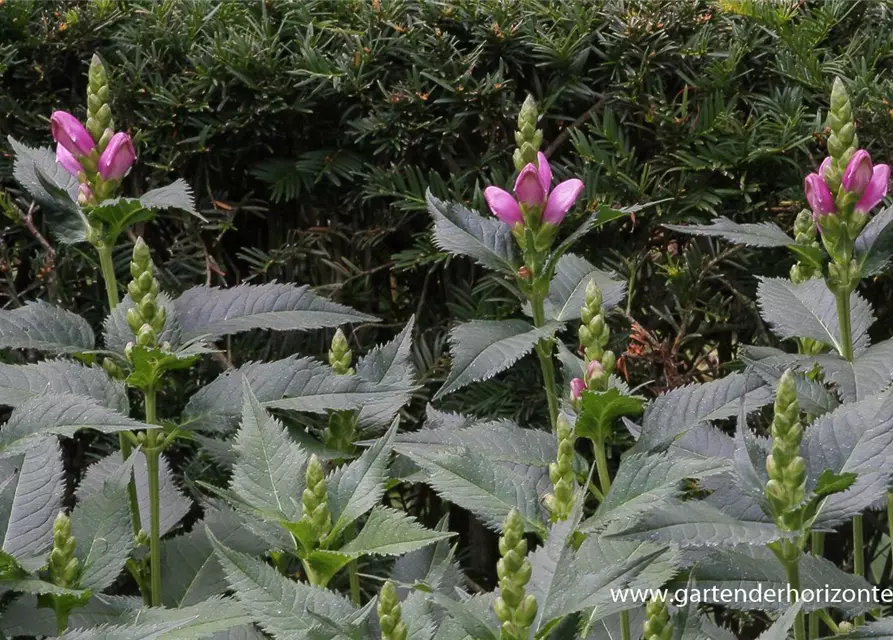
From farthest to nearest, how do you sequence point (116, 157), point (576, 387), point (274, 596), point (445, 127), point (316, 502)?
point (445, 127) < point (116, 157) < point (576, 387) < point (316, 502) < point (274, 596)

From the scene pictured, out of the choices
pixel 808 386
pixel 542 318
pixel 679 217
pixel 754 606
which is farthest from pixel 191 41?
pixel 754 606

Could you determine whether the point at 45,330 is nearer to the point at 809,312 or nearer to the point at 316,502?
the point at 316,502

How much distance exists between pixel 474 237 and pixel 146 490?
68 cm

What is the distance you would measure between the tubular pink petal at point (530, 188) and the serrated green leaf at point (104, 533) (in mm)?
642

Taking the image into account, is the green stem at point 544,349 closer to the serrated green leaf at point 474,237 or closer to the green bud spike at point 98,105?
the serrated green leaf at point 474,237

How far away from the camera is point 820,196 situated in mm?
1489

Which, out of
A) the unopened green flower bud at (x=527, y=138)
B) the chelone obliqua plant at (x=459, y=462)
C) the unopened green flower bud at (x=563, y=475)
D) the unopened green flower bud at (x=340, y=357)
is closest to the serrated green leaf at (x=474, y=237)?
the chelone obliqua plant at (x=459, y=462)

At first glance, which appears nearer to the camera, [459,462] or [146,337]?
[459,462]

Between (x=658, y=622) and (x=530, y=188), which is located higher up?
(x=530, y=188)

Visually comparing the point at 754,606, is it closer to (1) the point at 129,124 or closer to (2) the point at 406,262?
(2) the point at 406,262

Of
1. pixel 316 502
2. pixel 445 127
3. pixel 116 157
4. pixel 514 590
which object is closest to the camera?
pixel 514 590

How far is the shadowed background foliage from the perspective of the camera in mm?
2391

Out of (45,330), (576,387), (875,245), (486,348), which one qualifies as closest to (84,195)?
(45,330)

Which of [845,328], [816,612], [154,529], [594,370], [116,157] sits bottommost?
[816,612]
